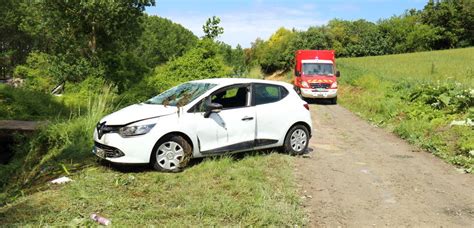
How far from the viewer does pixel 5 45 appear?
241 ft

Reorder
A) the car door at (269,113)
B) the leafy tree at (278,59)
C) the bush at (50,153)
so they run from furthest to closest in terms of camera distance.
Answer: the leafy tree at (278,59), the car door at (269,113), the bush at (50,153)

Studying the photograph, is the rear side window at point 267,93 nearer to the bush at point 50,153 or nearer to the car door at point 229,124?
the car door at point 229,124

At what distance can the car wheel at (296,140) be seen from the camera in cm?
918

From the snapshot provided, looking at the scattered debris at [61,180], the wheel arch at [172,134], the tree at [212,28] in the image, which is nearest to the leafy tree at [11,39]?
the tree at [212,28]

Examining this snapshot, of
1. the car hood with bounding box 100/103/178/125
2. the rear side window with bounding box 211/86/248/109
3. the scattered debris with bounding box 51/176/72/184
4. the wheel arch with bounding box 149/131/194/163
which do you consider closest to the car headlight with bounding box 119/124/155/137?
the car hood with bounding box 100/103/178/125

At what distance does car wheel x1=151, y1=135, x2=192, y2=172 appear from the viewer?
23.9ft

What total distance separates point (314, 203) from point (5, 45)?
259 ft

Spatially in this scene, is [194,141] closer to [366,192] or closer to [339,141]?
[366,192]

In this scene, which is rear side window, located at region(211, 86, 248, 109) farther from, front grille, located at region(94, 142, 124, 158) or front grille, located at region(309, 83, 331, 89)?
front grille, located at region(309, 83, 331, 89)

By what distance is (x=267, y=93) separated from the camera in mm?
8867

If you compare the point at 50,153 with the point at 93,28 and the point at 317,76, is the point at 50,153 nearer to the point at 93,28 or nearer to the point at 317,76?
the point at 317,76

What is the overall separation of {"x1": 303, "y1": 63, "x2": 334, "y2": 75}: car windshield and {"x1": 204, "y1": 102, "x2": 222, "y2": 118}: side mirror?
51.2 ft

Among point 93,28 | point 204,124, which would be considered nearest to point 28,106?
point 204,124

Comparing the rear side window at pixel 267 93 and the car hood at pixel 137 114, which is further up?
the rear side window at pixel 267 93
